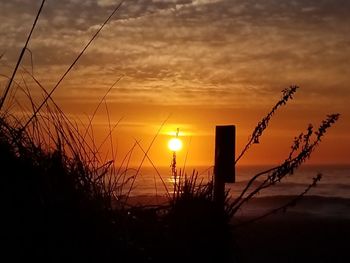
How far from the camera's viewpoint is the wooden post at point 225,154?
557 centimetres

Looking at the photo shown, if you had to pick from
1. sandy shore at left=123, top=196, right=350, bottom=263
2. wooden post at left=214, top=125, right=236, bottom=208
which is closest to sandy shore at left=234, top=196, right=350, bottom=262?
sandy shore at left=123, top=196, right=350, bottom=263

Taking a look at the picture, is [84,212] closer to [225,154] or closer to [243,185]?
[225,154]

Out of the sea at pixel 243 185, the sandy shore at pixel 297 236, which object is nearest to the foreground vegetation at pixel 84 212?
the sea at pixel 243 185

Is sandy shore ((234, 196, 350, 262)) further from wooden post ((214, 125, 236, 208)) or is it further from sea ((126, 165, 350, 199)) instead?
wooden post ((214, 125, 236, 208))

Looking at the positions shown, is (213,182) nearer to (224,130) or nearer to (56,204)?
(224,130)

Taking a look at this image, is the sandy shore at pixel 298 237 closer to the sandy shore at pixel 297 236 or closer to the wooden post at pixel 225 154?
the sandy shore at pixel 297 236

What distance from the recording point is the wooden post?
5.57 meters

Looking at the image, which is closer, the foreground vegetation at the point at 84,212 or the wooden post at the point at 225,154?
the foreground vegetation at the point at 84,212

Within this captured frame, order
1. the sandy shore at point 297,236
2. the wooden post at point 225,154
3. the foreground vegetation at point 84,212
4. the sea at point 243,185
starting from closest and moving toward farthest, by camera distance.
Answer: the foreground vegetation at point 84,212
the sea at point 243,185
the wooden post at point 225,154
the sandy shore at point 297,236

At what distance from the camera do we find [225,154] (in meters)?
5.69

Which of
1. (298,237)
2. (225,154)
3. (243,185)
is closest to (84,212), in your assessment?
(225,154)

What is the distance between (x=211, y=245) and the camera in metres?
4.64

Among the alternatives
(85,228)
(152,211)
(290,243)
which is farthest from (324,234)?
(85,228)

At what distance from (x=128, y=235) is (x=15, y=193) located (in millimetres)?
910
